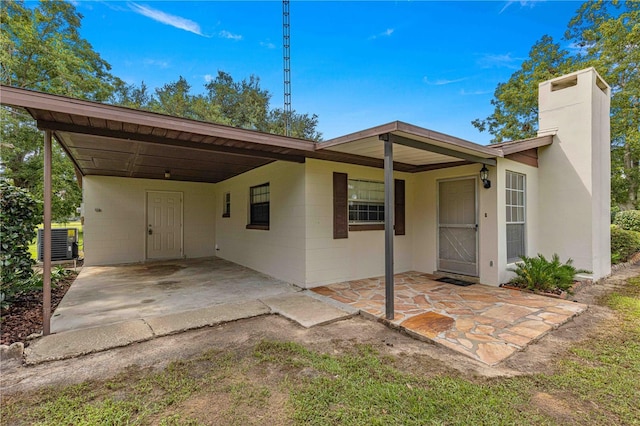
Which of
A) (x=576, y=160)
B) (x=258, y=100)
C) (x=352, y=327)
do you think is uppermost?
(x=258, y=100)

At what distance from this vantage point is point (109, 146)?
498 centimetres

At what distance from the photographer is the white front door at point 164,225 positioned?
897 centimetres

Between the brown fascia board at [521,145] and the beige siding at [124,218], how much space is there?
8.46 metres

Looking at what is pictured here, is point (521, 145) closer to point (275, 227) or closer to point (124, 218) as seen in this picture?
point (275, 227)

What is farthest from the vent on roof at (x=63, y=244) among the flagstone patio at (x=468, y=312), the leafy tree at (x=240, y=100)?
the leafy tree at (x=240, y=100)

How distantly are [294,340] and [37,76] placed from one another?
621 inches

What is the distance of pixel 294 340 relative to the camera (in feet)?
10.6

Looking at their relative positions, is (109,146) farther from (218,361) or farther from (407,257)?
(407,257)

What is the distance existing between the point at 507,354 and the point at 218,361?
9.10ft

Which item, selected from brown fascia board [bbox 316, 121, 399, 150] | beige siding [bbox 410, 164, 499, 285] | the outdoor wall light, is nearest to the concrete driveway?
brown fascia board [bbox 316, 121, 399, 150]

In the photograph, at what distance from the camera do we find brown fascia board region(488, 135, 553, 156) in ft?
17.3

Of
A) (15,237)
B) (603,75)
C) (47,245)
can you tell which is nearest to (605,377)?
(47,245)

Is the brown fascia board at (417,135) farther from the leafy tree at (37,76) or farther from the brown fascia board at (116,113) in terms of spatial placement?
the leafy tree at (37,76)

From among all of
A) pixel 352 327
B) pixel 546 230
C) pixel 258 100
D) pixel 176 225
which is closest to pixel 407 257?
pixel 546 230
